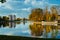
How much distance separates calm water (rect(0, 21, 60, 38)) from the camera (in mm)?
3238

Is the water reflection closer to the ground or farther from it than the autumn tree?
closer to the ground

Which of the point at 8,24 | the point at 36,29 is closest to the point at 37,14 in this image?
the point at 36,29

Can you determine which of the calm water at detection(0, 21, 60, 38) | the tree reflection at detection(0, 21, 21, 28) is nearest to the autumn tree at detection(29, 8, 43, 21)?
the calm water at detection(0, 21, 60, 38)

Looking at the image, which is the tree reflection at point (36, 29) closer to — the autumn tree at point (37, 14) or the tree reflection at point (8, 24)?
the autumn tree at point (37, 14)

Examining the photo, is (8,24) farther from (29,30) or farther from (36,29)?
(36,29)

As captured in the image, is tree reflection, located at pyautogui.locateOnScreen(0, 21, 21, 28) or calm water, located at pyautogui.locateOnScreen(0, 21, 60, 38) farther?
tree reflection, located at pyautogui.locateOnScreen(0, 21, 21, 28)

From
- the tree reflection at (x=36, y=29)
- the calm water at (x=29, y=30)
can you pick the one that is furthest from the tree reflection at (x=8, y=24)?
the tree reflection at (x=36, y=29)

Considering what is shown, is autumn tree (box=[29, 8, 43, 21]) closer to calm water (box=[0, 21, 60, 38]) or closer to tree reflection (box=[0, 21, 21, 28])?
calm water (box=[0, 21, 60, 38])

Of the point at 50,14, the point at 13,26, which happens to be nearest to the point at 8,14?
the point at 13,26

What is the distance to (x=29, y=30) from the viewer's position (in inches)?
130

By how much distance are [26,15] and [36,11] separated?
0.58ft

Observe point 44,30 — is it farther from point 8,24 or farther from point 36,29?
point 8,24

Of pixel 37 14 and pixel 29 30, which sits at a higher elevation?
pixel 37 14

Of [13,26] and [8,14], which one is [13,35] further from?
[8,14]
